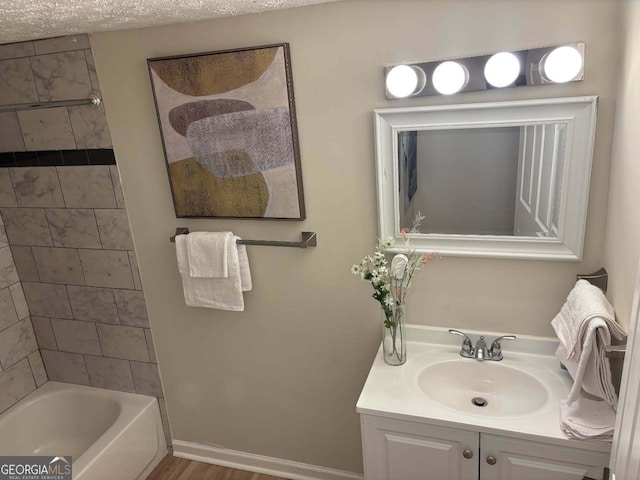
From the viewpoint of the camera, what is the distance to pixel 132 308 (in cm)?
240

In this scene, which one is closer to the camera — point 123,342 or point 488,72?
point 488,72

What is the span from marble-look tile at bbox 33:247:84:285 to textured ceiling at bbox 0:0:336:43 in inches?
39.2

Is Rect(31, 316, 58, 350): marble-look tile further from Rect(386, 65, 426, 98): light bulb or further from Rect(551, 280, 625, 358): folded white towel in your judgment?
Rect(551, 280, 625, 358): folded white towel

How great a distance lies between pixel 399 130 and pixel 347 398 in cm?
123

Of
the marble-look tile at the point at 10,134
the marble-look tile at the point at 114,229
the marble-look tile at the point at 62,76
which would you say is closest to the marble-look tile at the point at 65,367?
the marble-look tile at the point at 114,229

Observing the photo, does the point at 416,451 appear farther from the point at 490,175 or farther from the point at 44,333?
the point at 44,333

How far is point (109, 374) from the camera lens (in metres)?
2.61

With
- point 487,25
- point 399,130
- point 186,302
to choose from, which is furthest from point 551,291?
point 186,302

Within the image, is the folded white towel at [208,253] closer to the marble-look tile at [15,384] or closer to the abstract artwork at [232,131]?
the abstract artwork at [232,131]

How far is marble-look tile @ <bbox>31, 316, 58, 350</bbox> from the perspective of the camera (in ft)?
8.58

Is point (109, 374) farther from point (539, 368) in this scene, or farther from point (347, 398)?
point (539, 368)

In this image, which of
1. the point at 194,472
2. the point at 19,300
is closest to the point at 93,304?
the point at 19,300

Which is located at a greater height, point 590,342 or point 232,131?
point 232,131

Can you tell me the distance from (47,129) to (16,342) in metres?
1.19
